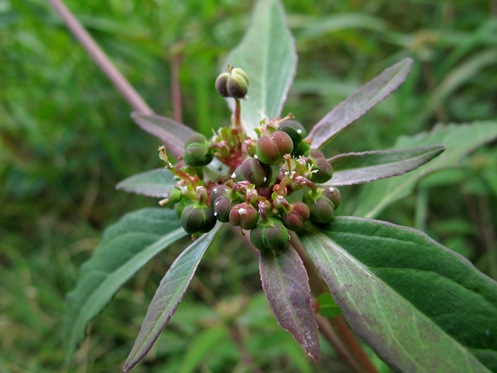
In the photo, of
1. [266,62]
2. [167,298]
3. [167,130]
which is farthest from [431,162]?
[167,298]

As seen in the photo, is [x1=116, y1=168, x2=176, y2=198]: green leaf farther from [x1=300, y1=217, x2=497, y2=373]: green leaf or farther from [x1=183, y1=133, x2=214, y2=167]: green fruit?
[x1=300, y1=217, x2=497, y2=373]: green leaf

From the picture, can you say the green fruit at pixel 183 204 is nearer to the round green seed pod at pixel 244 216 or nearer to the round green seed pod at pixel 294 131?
the round green seed pod at pixel 244 216

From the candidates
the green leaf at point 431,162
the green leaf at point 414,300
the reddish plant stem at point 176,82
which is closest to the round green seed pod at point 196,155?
the green leaf at point 414,300

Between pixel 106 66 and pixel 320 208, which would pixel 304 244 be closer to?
pixel 320 208

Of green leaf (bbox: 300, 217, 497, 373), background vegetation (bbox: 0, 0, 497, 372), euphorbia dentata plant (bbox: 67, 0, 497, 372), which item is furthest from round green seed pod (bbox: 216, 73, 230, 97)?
background vegetation (bbox: 0, 0, 497, 372)

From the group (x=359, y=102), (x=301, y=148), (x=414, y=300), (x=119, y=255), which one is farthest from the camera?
(x=119, y=255)

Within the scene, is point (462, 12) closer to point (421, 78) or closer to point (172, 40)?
point (421, 78)
